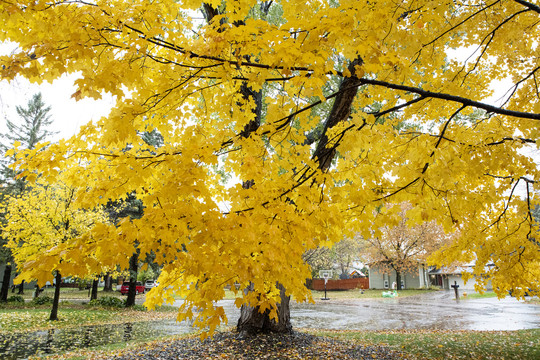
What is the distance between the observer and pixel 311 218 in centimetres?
300

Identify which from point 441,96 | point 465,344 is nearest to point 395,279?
point 465,344

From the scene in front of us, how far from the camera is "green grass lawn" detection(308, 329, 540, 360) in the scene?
21.2 feet

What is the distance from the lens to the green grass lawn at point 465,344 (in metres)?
6.45

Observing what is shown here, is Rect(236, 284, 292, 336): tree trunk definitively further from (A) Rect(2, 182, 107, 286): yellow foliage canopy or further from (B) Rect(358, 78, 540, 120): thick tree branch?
(A) Rect(2, 182, 107, 286): yellow foliage canopy

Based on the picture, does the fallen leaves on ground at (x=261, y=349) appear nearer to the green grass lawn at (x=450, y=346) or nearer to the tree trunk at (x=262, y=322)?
the tree trunk at (x=262, y=322)

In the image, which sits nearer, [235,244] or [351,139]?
[235,244]

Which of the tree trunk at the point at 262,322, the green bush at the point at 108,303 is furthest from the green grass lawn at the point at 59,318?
the tree trunk at the point at 262,322

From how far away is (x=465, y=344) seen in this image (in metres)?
7.52

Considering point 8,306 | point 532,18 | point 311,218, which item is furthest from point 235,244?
point 8,306

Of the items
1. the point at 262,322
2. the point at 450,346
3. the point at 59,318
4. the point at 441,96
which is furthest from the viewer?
the point at 59,318

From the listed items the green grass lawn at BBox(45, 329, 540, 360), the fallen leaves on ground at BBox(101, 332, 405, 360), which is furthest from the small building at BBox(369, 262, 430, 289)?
the fallen leaves on ground at BBox(101, 332, 405, 360)

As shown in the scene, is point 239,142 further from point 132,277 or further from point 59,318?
point 132,277

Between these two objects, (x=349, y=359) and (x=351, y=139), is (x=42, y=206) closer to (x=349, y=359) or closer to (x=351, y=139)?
(x=349, y=359)

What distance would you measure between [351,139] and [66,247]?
9.11 ft
